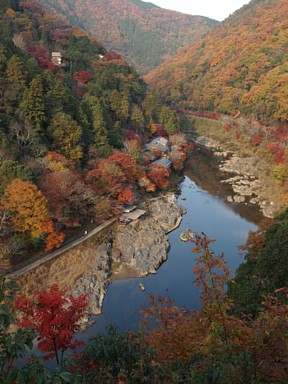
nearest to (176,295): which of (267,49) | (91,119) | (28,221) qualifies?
(28,221)

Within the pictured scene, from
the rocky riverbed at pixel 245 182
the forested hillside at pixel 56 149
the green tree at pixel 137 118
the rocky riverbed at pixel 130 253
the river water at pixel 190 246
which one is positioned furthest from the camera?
the green tree at pixel 137 118

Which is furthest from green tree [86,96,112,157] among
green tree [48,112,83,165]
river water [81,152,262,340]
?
river water [81,152,262,340]

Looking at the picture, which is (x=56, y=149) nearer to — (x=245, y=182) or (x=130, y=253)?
(x=130, y=253)

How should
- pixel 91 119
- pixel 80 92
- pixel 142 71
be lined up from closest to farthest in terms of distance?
pixel 91 119 < pixel 80 92 < pixel 142 71

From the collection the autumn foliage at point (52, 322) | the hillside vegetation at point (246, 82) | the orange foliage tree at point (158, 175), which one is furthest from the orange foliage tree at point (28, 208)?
the hillside vegetation at point (246, 82)

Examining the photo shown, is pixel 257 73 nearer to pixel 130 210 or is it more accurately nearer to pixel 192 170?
pixel 192 170

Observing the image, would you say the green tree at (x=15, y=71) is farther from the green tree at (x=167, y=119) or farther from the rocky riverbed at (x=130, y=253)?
the green tree at (x=167, y=119)

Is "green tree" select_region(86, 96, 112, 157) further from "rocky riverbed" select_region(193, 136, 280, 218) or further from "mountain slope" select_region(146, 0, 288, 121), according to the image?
"mountain slope" select_region(146, 0, 288, 121)

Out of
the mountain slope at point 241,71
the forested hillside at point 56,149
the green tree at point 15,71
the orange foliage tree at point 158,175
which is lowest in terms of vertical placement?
the orange foliage tree at point 158,175
